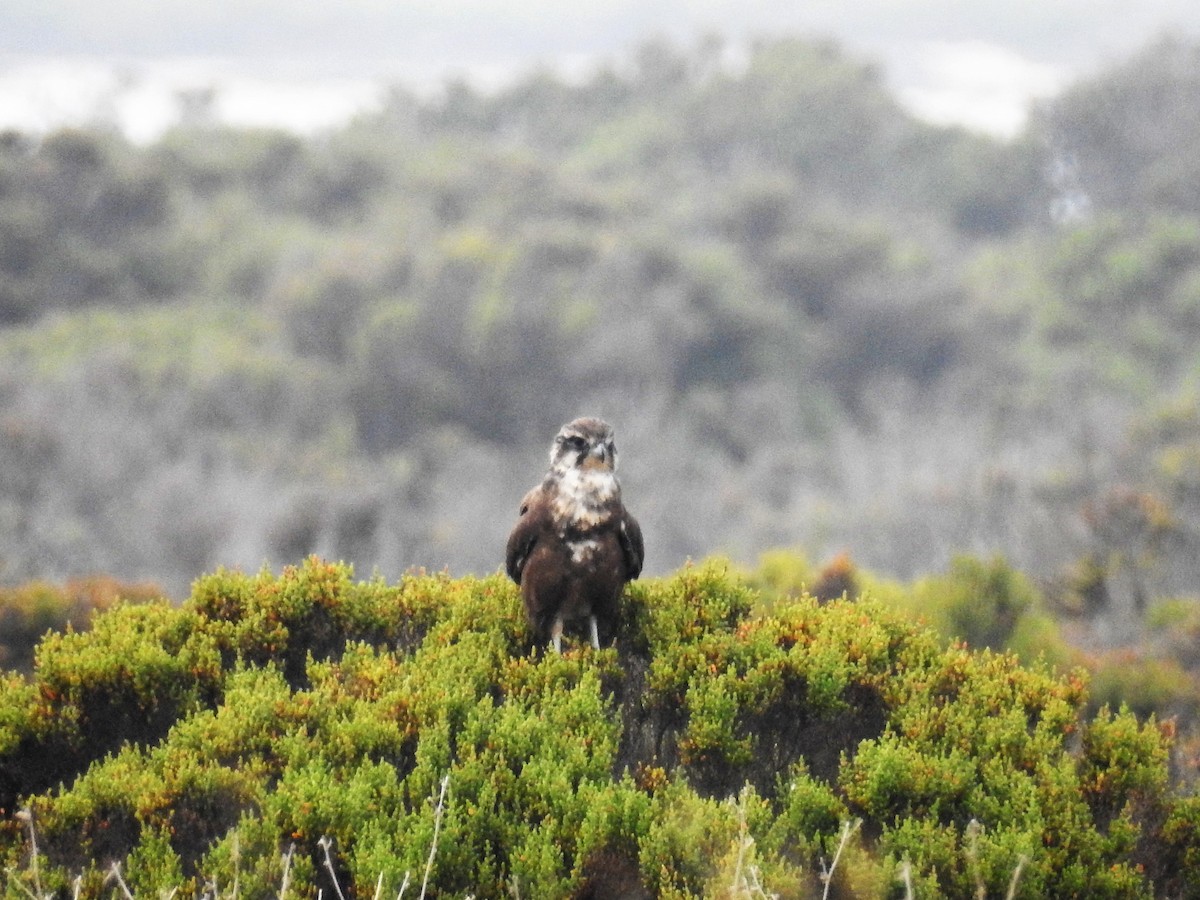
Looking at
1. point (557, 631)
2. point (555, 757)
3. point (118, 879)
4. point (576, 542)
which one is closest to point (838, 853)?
A: point (555, 757)

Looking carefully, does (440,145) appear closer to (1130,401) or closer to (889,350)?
(889,350)

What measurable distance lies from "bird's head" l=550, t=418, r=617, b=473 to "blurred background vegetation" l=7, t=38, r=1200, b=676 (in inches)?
378

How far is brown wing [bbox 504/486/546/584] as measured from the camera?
6.40 metres

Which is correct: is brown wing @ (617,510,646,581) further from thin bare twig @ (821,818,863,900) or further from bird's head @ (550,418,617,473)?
thin bare twig @ (821,818,863,900)

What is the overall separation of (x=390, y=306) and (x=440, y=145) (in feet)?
44.7

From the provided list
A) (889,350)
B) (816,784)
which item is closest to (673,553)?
(889,350)

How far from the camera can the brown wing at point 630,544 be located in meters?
6.42

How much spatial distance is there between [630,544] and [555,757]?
1.54m

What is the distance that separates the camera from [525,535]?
641 centimetres

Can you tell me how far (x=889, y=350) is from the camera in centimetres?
3975

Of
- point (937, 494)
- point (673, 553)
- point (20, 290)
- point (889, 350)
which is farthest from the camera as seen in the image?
point (889, 350)

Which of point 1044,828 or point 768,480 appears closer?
point 1044,828

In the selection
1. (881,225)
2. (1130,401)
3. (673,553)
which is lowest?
(673,553)

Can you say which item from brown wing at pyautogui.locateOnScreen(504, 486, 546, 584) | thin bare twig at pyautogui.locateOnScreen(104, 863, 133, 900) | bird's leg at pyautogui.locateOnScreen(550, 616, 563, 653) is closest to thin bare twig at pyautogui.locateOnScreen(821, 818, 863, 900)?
bird's leg at pyautogui.locateOnScreen(550, 616, 563, 653)
